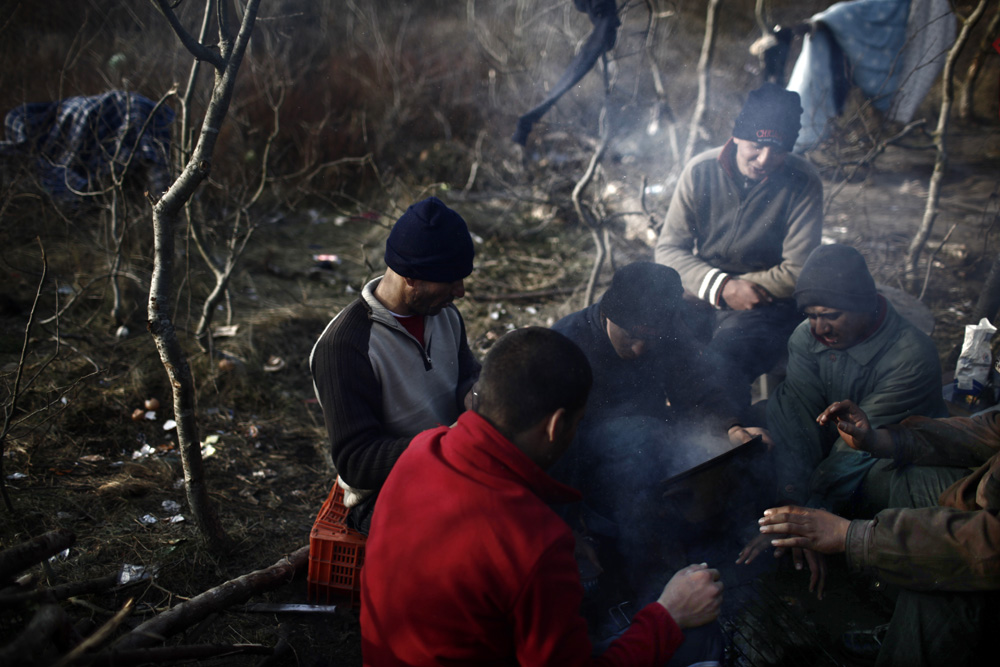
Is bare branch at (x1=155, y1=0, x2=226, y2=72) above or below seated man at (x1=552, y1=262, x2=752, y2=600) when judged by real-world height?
above

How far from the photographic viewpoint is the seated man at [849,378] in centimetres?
278

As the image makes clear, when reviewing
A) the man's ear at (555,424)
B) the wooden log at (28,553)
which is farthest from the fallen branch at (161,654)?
the man's ear at (555,424)

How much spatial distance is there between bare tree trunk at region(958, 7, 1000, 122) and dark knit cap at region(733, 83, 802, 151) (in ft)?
18.9

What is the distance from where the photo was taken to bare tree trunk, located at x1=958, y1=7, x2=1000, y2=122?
7559 mm

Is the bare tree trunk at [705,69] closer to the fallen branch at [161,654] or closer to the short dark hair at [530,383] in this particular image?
the short dark hair at [530,383]

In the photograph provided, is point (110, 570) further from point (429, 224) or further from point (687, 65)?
point (687, 65)

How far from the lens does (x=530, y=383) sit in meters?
1.58

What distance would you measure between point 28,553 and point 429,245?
158cm

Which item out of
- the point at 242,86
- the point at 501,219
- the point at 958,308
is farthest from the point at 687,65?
the point at 242,86

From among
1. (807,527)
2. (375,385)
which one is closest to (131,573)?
(375,385)

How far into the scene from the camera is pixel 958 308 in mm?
5121

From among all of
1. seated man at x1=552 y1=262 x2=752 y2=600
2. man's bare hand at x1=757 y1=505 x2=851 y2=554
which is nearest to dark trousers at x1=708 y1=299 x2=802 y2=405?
seated man at x1=552 y1=262 x2=752 y2=600

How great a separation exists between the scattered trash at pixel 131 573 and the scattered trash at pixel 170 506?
1.57ft

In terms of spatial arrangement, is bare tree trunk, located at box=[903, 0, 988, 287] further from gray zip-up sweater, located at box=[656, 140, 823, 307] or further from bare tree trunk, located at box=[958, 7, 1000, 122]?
bare tree trunk, located at box=[958, 7, 1000, 122]
